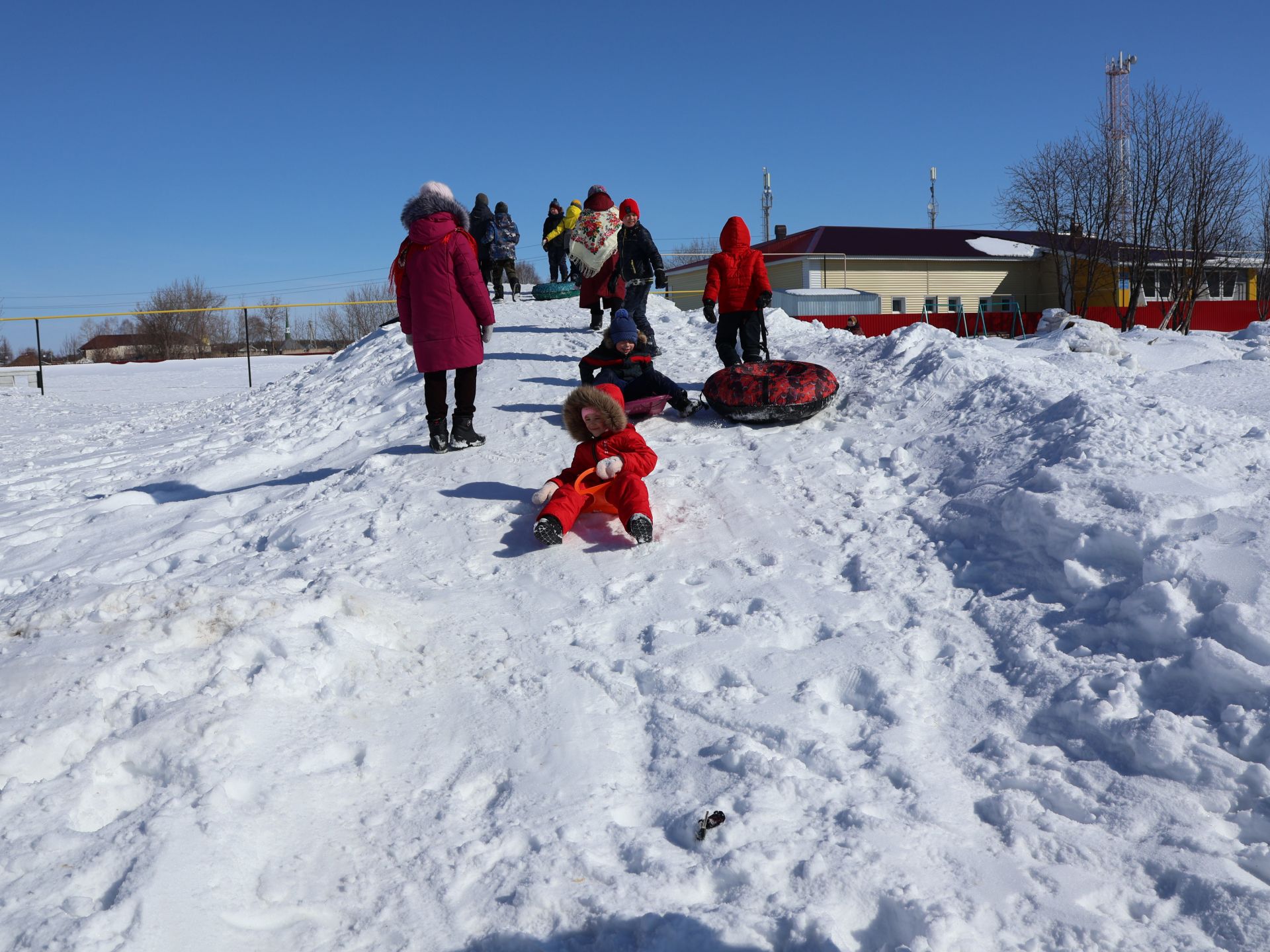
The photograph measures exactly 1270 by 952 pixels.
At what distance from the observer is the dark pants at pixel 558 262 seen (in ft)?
53.0

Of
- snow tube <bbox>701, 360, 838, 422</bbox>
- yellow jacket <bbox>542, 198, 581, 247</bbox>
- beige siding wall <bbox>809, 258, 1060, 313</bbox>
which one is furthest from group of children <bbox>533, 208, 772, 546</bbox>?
beige siding wall <bbox>809, 258, 1060, 313</bbox>

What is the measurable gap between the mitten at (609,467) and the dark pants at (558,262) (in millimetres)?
12068

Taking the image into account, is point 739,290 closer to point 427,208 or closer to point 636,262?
point 636,262

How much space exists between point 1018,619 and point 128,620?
3.56m

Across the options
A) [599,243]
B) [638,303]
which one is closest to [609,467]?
[638,303]

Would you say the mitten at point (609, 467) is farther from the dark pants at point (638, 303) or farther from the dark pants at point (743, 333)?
the dark pants at point (638, 303)

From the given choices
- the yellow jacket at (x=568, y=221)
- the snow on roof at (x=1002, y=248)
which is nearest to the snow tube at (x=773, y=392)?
the yellow jacket at (x=568, y=221)

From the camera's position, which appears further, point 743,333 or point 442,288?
point 743,333

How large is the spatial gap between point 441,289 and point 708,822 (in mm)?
4438

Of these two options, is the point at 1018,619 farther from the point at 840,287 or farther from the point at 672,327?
the point at 840,287

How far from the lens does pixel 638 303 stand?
8977mm

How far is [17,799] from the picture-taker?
8.04 feet

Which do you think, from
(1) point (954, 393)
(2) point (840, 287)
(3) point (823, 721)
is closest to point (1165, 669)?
(3) point (823, 721)

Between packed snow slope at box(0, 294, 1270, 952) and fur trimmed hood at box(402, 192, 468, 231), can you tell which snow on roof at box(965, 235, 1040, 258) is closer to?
packed snow slope at box(0, 294, 1270, 952)
